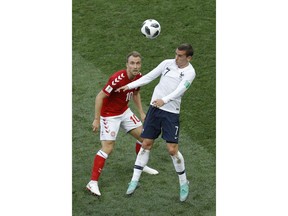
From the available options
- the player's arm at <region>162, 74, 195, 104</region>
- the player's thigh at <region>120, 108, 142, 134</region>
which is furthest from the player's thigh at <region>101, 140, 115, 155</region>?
the player's arm at <region>162, 74, 195, 104</region>

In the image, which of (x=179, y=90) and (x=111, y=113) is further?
(x=111, y=113)

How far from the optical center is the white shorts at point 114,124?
12.4 m

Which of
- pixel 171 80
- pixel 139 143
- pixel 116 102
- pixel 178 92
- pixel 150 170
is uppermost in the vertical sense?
pixel 171 80

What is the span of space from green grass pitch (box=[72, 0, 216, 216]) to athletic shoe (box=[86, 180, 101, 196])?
0.08 metres

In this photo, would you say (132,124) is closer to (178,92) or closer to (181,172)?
(181,172)

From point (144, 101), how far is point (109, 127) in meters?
2.71

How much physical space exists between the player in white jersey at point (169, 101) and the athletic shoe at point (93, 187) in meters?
0.80

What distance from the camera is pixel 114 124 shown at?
12438mm

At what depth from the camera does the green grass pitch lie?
39.9 feet

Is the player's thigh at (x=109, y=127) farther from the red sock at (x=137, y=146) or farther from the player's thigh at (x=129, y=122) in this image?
the red sock at (x=137, y=146)

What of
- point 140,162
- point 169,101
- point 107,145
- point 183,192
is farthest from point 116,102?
point 183,192

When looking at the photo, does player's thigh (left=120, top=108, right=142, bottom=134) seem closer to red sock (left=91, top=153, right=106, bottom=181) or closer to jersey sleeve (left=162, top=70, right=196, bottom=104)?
red sock (left=91, top=153, right=106, bottom=181)
